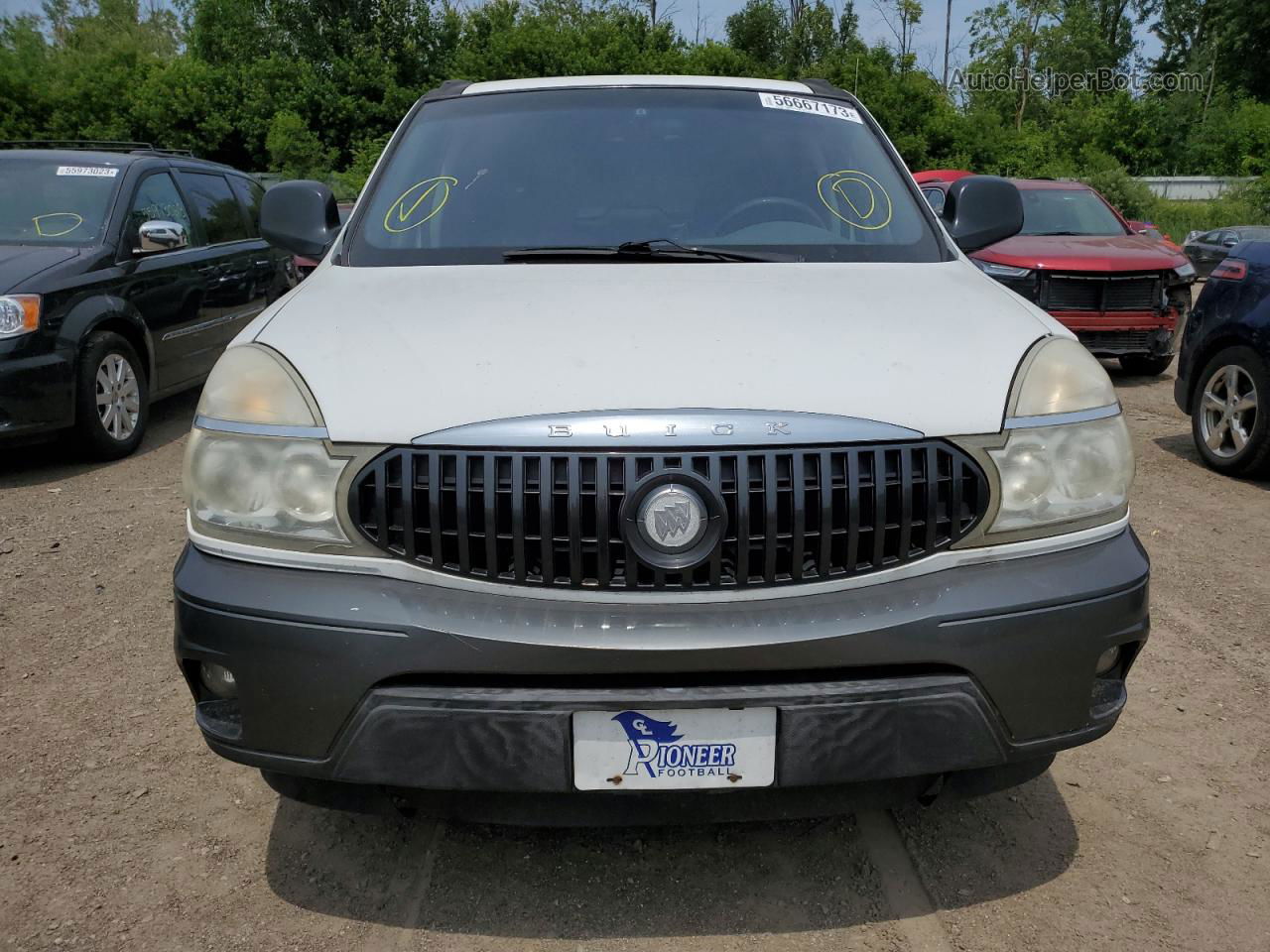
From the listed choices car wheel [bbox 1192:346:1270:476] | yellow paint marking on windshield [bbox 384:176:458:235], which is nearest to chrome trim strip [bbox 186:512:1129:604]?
yellow paint marking on windshield [bbox 384:176:458:235]

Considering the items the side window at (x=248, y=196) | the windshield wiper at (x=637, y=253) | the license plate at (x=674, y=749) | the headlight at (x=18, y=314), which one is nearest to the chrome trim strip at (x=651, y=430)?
the license plate at (x=674, y=749)

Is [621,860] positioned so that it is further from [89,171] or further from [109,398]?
[89,171]

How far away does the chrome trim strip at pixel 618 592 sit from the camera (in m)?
1.94

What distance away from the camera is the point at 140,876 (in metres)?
2.45

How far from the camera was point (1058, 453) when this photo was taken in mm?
2096

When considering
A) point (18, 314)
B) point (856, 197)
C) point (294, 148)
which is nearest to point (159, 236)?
point (18, 314)

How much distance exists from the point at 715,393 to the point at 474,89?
208 centimetres

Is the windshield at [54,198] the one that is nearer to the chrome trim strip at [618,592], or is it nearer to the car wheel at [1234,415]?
the chrome trim strip at [618,592]

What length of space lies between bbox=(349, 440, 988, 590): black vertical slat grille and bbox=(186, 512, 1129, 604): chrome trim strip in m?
0.01

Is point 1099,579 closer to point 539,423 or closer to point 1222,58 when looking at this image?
point 539,423

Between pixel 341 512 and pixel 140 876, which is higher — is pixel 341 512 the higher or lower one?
the higher one

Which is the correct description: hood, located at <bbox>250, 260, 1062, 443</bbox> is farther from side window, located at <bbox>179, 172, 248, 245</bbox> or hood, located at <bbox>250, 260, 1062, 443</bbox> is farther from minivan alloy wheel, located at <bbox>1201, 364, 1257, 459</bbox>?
side window, located at <bbox>179, 172, 248, 245</bbox>

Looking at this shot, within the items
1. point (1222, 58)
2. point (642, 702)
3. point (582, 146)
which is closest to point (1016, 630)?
point (642, 702)

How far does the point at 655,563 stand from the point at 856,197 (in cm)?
169
